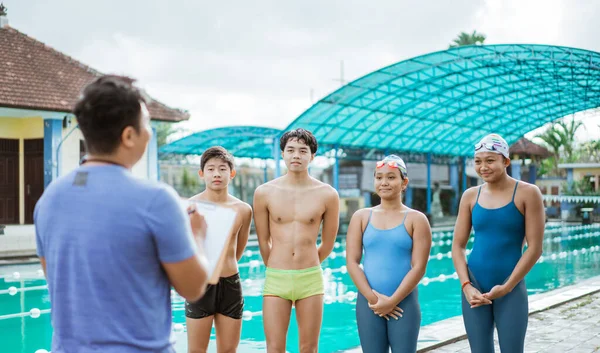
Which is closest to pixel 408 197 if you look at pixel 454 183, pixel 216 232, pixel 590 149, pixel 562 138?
pixel 454 183

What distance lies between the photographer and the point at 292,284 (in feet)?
12.1

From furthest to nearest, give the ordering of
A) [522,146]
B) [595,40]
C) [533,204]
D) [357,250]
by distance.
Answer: [595,40]
[522,146]
[357,250]
[533,204]

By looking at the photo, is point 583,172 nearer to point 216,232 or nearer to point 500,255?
point 500,255

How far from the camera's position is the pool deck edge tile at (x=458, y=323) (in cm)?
540

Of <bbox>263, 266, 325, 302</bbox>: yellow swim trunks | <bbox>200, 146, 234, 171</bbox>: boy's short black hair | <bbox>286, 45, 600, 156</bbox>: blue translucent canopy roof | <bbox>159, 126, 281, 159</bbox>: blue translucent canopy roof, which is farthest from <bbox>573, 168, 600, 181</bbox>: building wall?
<bbox>200, 146, 234, 171</bbox>: boy's short black hair

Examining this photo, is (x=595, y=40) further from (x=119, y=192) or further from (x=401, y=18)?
(x=119, y=192)

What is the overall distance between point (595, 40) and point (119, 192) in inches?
1837

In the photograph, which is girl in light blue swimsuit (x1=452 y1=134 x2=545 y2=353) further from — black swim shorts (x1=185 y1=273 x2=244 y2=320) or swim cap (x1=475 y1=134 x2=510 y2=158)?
black swim shorts (x1=185 y1=273 x2=244 y2=320)

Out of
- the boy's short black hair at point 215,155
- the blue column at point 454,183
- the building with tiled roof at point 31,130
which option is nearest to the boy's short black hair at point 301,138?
the boy's short black hair at point 215,155

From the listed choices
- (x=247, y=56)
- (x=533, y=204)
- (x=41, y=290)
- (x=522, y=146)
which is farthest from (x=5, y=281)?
(x=247, y=56)

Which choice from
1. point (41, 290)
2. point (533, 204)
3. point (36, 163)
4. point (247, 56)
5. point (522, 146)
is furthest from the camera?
point (247, 56)

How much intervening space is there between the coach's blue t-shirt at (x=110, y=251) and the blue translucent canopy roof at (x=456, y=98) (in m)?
16.5

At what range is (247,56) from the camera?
53.6m

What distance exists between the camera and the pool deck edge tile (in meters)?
5.40
